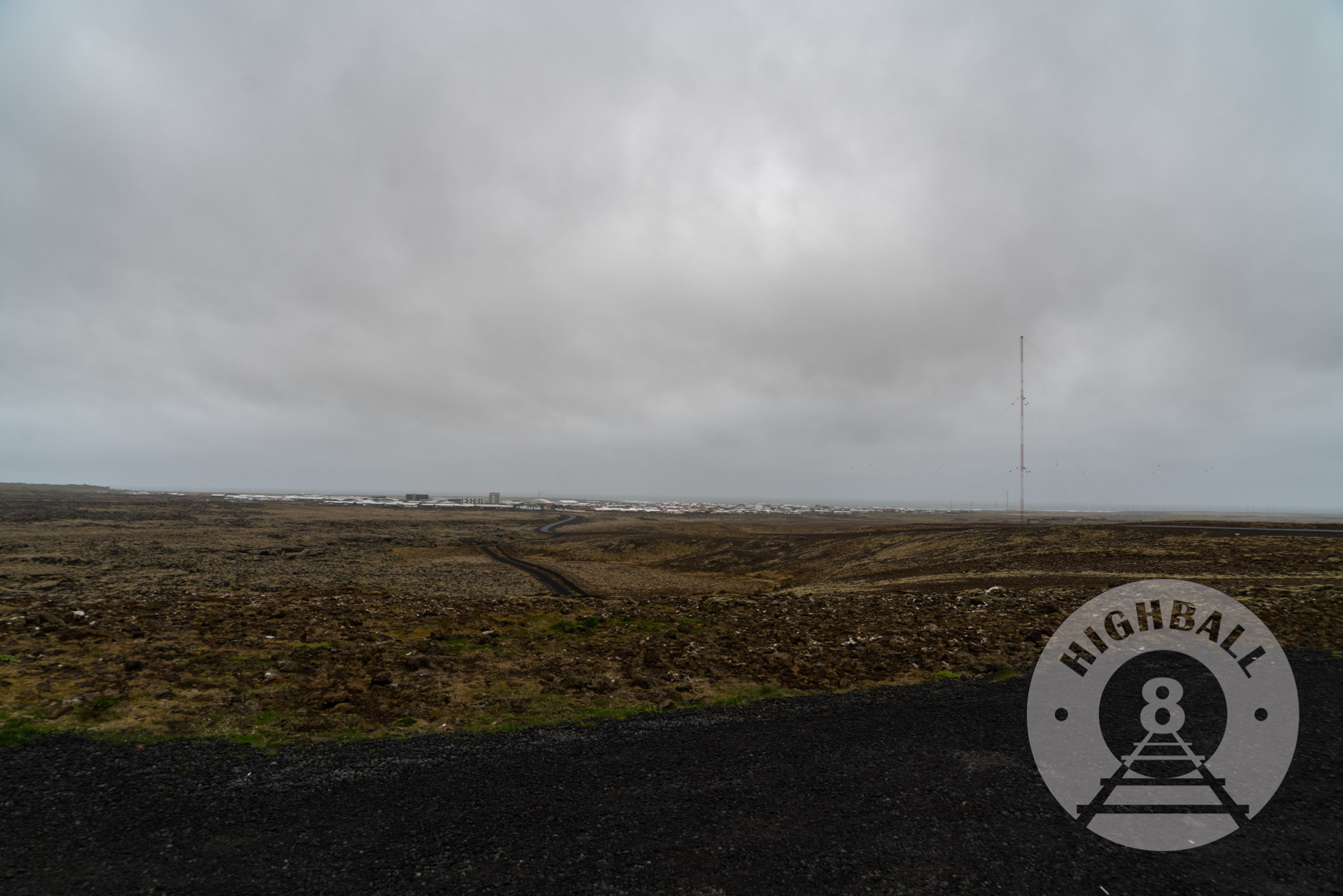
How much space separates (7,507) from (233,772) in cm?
13538

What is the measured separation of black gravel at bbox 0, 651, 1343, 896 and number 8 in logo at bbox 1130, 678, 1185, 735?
1351mm

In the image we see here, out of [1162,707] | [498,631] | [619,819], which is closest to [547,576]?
[498,631]

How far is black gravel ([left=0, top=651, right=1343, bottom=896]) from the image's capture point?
5.55m

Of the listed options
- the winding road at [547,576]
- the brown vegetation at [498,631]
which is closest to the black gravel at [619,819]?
the brown vegetation at [498,631]

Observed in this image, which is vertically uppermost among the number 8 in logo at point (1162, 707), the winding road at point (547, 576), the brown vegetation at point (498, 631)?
the number 8 in logo at point (1162, 707)

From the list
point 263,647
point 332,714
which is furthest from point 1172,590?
point 263,647

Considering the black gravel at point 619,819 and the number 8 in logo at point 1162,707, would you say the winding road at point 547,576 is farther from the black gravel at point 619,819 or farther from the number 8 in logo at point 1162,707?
the number 8 in logo at point 1162,707

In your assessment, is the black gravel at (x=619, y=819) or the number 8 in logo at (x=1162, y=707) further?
the number 8 in logo at (x=1162, y=707)

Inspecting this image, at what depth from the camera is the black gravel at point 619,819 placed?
18.2ft

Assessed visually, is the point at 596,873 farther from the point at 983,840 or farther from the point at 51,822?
the point at 51,822

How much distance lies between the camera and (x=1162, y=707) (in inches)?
381

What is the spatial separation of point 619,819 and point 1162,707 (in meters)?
10.2

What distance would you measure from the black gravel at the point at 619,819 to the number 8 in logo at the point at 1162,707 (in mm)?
1351

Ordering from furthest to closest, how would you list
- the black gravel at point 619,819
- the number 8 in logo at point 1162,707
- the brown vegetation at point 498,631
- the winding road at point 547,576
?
the winding road at point 547,576
the brown vegetation at point 498,631
the number 8 in logo at point 1162,707
the black gravel at point 619,819
